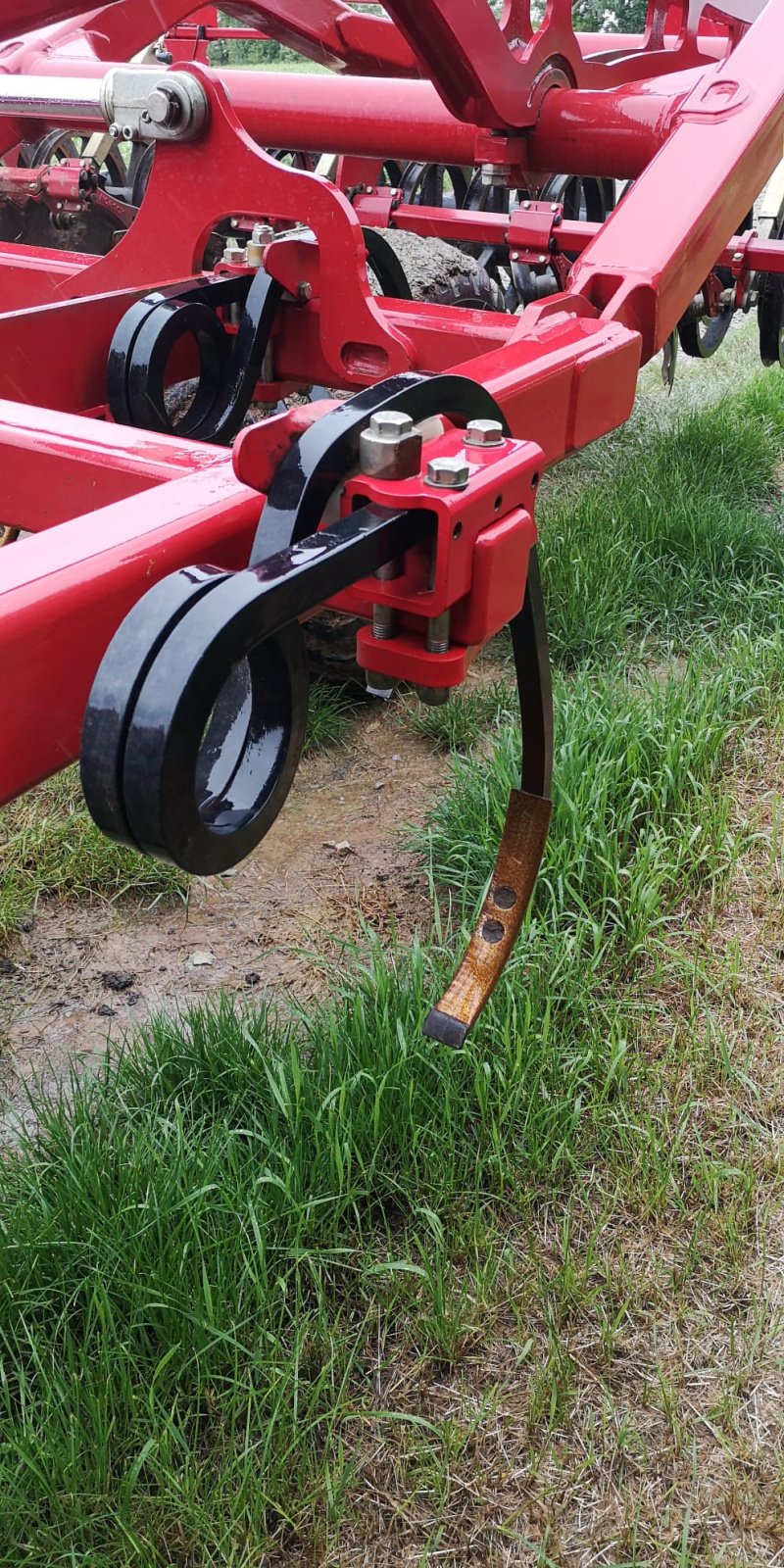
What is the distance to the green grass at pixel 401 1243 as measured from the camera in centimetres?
130

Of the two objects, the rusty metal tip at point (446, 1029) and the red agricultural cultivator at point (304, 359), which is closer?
the red agricultural cultivator at point (304, 359)

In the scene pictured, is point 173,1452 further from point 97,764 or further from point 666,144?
point 666,144

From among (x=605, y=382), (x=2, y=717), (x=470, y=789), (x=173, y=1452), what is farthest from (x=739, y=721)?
(x=2, y=717)

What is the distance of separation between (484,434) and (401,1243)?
1024 millimetres

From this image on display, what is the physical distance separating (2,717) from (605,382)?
1143 mm

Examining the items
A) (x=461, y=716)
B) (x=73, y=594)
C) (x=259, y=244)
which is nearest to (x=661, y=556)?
(x=461, y=716)

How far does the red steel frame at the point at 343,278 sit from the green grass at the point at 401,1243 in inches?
29.8

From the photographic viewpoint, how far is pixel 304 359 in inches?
79.0

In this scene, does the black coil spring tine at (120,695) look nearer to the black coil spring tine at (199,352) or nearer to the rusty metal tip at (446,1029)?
the rusty metal tip at (446,1029)

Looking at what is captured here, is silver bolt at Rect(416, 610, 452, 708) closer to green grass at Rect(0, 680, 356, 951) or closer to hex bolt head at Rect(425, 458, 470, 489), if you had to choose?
hex bolt head at Rect(425, 458, 470, 489)

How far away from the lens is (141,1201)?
1.52 metres

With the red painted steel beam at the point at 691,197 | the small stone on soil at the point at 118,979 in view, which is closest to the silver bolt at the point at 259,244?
the red painted steel beam at the point at 691,197

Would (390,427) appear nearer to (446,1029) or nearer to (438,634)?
(438,634)

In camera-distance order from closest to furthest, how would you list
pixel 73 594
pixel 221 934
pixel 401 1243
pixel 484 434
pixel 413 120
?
pixel 73 594
pixel 484 434
pixel 401 1243
pixel 221 934
pixel 413 120
